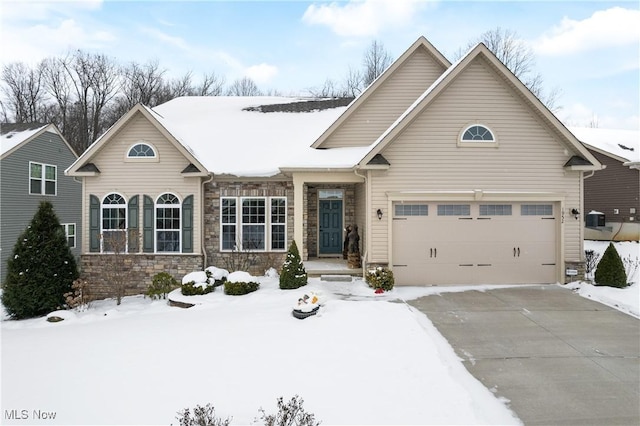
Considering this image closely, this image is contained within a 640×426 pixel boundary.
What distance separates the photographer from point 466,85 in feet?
35.8

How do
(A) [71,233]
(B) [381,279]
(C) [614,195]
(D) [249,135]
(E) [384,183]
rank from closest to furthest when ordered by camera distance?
(B) [381,279], (E) [384,183], (D) [249,135], (C) [614,195], (A) [71,233]

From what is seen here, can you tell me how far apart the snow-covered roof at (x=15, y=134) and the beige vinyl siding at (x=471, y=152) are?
17.5 meters

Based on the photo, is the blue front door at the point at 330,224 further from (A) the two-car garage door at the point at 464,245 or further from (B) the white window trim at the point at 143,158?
(B) the white window trim at the point at 143,158

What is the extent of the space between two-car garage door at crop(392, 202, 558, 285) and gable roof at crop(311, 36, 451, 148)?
3.46 metres

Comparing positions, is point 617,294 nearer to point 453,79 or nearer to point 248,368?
point 453,79

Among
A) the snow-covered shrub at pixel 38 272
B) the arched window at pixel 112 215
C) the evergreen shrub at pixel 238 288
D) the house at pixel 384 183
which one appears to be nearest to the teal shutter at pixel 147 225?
the house at pixel 384 183

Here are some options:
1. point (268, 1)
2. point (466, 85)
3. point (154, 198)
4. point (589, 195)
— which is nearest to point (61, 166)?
point (154, 198)

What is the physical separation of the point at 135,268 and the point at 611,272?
14.2m

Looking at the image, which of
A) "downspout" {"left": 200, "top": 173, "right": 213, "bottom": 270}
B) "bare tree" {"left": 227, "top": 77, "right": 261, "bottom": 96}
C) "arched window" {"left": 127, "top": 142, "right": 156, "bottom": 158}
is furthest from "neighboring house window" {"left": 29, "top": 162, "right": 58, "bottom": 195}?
"bare tree" {"left": 227, "top": 77, "right": 261, "bottom": 96}

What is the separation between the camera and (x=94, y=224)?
12875mm

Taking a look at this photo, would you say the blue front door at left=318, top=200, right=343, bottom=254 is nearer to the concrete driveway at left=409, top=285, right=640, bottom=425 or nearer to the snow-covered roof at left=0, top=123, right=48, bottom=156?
the concrete driveway at left=409, top=285, right=640, bottom=425

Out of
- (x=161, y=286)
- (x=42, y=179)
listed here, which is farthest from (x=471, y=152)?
(x=42, y=179)

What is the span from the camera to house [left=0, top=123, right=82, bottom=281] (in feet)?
57.7

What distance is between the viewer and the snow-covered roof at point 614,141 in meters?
19.6
